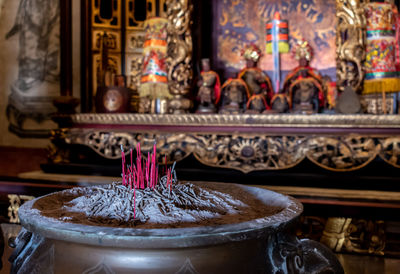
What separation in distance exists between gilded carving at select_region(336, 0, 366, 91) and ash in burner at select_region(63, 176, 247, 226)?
2.20m

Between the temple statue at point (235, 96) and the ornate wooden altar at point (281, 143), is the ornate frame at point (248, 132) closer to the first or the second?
the ornate wooden altar at point (281, 143)

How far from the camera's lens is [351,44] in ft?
9.98

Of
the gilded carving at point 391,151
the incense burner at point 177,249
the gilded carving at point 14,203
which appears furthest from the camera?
the gilded carving at point 14,203

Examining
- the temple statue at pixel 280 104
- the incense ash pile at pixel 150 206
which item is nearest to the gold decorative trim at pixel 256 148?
the temple statue at pixel 280 104

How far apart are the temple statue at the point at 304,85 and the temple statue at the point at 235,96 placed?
424mm

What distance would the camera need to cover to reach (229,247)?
0.90m

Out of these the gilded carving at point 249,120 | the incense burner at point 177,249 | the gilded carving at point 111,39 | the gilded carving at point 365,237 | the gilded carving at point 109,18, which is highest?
the gilded carving at point 109,18

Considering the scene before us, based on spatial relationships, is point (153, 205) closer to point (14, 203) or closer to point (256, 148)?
point (256, 148)

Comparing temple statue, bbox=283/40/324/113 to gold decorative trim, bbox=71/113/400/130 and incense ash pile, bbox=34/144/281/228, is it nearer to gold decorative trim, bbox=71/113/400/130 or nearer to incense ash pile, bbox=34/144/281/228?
gold decorative trim, bbox=71/113/400/130

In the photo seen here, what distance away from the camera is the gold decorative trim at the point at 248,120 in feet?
9.10

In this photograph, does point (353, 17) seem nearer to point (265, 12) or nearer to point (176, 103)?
point (265, 12)

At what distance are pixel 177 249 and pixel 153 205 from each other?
0.22 metres

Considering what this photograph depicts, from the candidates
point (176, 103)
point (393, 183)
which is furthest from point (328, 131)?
point (176, 103)

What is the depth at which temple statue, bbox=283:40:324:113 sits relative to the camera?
334 cm
